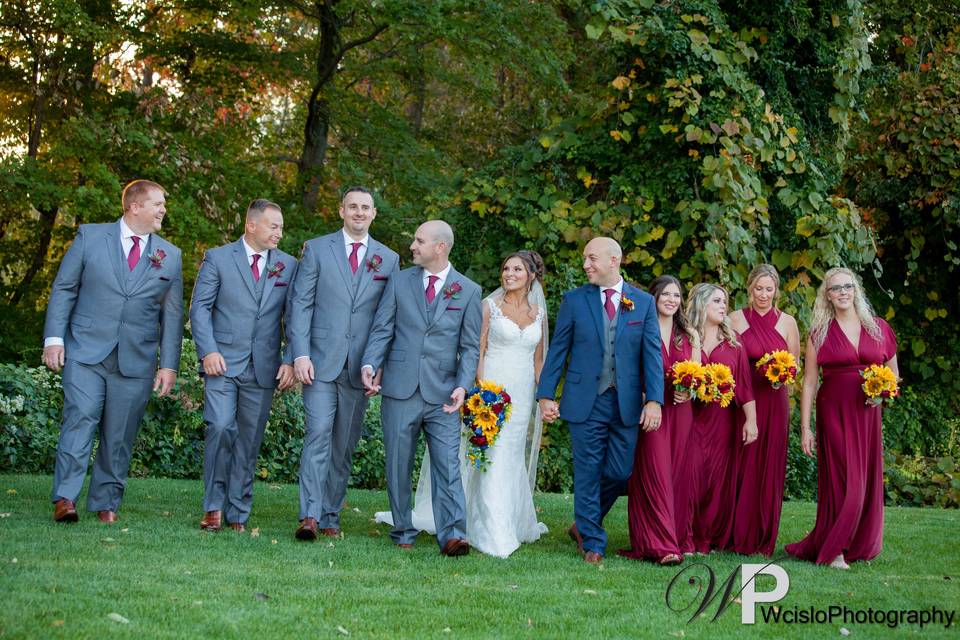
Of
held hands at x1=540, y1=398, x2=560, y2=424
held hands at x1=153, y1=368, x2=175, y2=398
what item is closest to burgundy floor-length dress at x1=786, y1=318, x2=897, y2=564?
held hands at x1=540, y1=398, x2=560, y2=424

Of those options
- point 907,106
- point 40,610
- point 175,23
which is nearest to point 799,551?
point 40,610

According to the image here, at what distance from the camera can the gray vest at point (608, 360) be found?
6.47 metres

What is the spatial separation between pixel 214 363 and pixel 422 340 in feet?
4.33

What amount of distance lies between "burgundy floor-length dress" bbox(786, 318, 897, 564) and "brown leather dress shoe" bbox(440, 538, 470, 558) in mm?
2309

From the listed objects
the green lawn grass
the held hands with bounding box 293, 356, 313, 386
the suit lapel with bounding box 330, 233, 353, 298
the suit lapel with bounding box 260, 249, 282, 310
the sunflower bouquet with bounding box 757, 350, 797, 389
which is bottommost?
the green lawn grass

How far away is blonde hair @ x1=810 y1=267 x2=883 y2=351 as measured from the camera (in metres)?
6.88

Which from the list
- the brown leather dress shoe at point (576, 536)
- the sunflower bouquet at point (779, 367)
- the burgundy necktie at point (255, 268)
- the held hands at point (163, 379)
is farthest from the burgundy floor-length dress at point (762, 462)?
the held hands at point (163, 379)

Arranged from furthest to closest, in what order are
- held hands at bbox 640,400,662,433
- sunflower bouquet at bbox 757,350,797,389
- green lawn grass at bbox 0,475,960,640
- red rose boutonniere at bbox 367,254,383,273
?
sunflower bouquet at bbox 757,350,797,389, red rose boutonniere at bbox 367,254,383,273, held hands at bbox 640,400,662,433, green lawn grass at bbox 0,475,960,640

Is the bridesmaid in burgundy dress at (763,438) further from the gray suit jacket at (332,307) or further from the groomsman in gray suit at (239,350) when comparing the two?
the groomsman in gray suit at (239,350)

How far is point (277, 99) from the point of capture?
23.5 meters

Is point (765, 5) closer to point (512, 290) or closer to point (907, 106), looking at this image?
point (907, 106)

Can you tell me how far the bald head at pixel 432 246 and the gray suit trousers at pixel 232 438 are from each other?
4.34 ft

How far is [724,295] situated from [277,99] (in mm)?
18227

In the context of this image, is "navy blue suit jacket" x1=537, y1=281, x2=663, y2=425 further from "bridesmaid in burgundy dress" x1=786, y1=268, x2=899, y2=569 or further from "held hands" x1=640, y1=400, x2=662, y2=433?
"bridesmaid in burgundy dress" x1=786, y1=268, x2=899, y2=569
